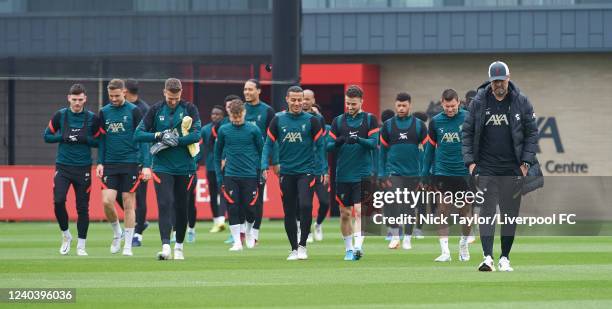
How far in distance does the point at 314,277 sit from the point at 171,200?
3.28 m

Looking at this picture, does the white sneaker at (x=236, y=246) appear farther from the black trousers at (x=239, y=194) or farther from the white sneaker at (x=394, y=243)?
the white sneaker at (x=394, y=243)

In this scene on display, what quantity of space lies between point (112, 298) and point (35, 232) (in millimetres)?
14293

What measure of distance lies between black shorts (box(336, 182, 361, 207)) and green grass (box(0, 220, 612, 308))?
74 cm

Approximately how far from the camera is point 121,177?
2034 cm

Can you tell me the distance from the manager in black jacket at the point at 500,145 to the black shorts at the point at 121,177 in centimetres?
554

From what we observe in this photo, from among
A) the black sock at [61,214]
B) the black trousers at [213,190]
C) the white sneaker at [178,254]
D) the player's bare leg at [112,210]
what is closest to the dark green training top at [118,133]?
the player's bare leg at [112,210]

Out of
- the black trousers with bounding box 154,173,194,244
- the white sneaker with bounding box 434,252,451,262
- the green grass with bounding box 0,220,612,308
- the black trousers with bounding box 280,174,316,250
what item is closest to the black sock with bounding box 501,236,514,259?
the green grass with bounding box 0,220,612,308

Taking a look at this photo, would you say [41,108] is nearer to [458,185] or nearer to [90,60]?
[90,60]

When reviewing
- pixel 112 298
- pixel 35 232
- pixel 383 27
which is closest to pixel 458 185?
pixel 112 298

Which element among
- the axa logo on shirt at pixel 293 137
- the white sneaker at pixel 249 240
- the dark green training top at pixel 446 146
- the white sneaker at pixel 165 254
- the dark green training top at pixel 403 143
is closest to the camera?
the white sneaker at pixel 165 254

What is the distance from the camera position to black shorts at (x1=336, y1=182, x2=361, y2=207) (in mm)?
19734

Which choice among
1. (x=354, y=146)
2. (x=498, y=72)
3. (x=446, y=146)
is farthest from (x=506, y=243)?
(x=354, y=146)

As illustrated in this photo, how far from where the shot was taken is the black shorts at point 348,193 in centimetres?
1973

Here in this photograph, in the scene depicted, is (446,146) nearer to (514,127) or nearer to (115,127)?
(514,127)
